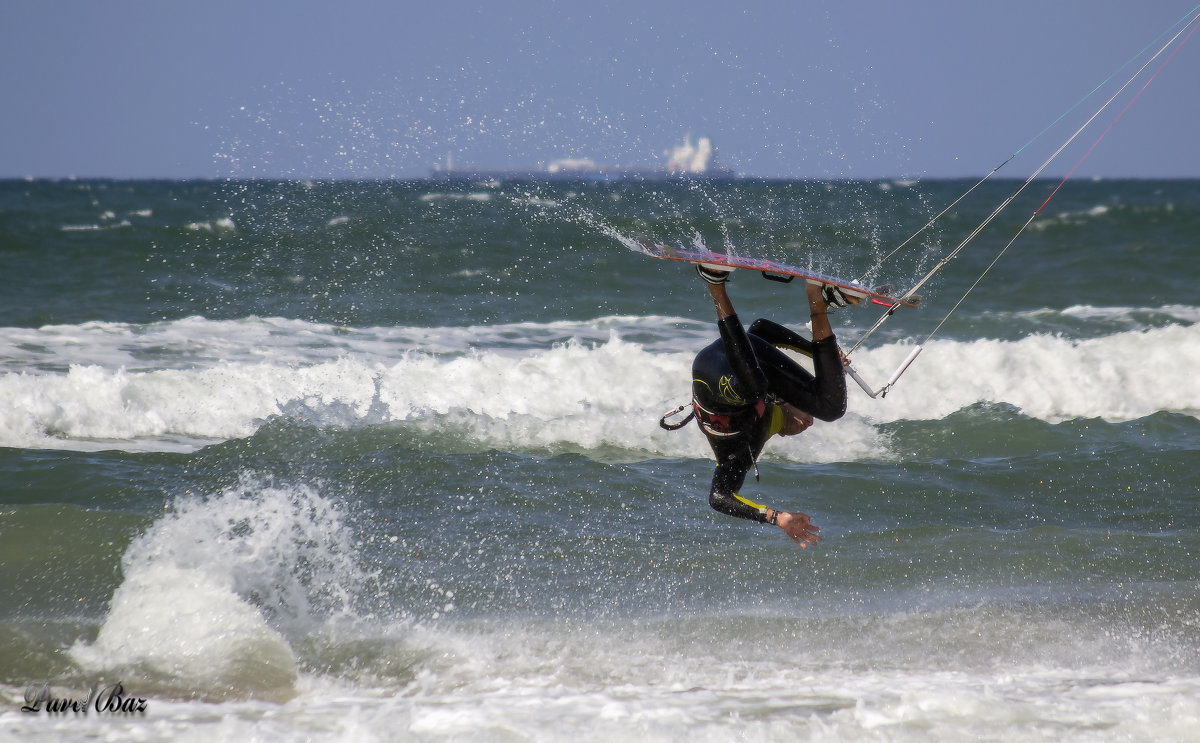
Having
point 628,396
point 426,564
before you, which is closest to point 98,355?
point 628,396

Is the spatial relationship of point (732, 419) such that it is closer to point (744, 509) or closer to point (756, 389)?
point (756, 389)

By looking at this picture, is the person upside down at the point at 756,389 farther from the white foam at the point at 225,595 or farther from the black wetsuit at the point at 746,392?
the white foam at the point at 225,595

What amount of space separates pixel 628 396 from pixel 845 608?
6648 millimetres

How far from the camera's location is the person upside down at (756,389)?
5.09 metres

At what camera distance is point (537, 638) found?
5.65 meters

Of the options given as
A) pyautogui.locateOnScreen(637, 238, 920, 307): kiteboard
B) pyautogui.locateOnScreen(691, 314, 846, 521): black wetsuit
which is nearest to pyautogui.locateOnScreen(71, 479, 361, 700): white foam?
pyautogui.locateOnScreen(691, 314, 846, 521): black wetsuit

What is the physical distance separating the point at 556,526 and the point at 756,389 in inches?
Answer: 115

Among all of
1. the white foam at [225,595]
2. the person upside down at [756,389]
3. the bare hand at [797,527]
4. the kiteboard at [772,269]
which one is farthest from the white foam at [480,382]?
the bare hand at [797,527]

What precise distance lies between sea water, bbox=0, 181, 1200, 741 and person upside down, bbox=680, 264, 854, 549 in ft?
2.87

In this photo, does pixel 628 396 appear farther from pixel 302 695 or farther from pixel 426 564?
pixel 302 695

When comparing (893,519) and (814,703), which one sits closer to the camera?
(814,703)

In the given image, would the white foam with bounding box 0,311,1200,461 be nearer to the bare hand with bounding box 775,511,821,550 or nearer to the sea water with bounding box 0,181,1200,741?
the sea water with bounding box 0,181,1200,741

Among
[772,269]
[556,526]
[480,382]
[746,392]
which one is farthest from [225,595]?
[480,382]

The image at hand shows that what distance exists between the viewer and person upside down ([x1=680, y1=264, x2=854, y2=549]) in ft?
16.7
